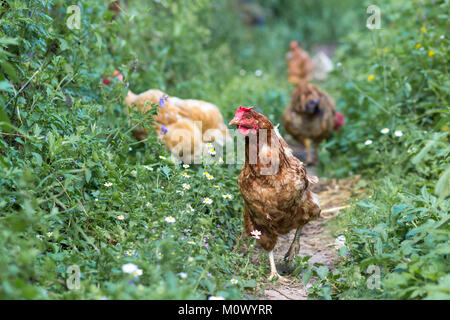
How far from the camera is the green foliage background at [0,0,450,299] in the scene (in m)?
2.65

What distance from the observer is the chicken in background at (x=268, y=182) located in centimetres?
331

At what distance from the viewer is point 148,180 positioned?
3.78 m

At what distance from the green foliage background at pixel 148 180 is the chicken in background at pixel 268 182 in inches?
12.0

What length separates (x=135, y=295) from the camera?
7.86ft

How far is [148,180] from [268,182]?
1.05 metres

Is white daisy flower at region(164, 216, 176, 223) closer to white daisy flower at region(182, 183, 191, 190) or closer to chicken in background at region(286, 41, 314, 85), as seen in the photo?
white daisy flower at region(182, 183, 191, 190)

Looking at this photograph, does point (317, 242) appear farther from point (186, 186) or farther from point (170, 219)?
point (170, 219)

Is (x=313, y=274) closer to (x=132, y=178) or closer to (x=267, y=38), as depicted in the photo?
(x=132, y=178)

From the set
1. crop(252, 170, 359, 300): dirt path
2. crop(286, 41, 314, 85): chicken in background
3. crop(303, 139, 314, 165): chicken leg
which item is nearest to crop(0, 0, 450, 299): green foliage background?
crop(252, 170, 359, 300): dirt path

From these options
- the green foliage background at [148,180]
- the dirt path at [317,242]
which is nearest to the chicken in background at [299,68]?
the green foliage background at [148,180]

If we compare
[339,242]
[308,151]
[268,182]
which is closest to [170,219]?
[268,182]

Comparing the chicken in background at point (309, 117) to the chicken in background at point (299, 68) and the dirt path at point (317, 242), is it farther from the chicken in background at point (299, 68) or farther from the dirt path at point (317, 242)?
the chicken in background at point (299, 68)

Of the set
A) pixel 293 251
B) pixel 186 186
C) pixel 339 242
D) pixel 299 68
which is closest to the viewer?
pixel 186 186

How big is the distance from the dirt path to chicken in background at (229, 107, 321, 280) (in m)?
0.18
